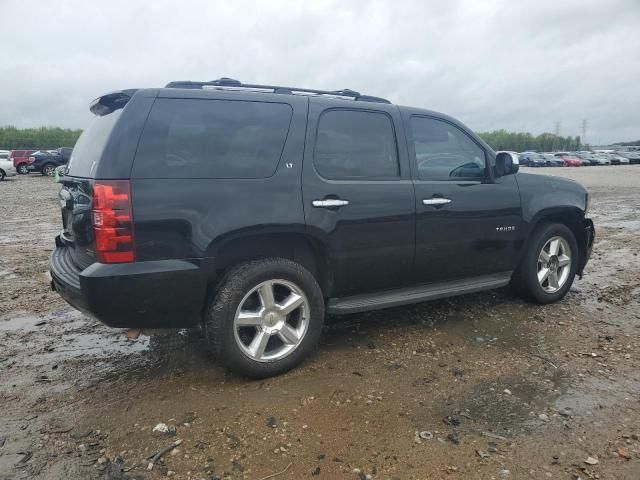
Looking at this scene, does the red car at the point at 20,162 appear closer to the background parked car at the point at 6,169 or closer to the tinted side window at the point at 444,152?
the background parked car at the point at 6,169

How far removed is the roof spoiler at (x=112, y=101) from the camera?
317 cm

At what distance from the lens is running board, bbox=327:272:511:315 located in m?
3.71

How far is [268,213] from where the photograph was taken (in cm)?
326

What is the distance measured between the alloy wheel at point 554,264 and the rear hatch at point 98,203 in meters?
3.83

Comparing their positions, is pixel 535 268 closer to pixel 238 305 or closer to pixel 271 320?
pixel 271 320

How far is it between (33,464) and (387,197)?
108 inches

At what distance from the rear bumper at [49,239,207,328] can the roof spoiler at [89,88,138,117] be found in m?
1.07

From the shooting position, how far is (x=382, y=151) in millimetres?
3879

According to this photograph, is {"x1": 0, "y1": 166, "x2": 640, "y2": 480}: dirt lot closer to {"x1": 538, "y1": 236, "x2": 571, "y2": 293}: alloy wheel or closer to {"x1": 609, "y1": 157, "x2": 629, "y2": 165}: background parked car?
{"x1": 538, "y1": 236, "x2": 571, "y2": 293}: alloy wheel

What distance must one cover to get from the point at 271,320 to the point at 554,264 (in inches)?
122

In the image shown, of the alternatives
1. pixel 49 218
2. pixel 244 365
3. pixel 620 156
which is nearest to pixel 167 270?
pixel 244 365

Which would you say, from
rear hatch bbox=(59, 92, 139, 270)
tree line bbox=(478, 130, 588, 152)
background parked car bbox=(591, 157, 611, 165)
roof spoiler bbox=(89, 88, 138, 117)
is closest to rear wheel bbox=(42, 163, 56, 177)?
rear hatch bbox=(59, 92, 139, 270)

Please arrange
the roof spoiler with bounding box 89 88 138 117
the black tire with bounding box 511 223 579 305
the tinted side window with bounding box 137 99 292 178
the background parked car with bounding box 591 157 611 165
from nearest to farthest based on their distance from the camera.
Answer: the tinted side window with bounding box 137 99 292 178 < the roof spoiler with bounding box 89 88 138 117 < the black tire with bounding box 511 223 579 305 < the background parked car with bounding box 591 157 611 165

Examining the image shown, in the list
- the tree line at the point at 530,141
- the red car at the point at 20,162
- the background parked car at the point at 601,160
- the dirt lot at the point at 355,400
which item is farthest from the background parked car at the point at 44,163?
the tree line at the point at 530,141
